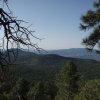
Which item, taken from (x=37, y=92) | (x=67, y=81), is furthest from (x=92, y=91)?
(x=37, y=92)

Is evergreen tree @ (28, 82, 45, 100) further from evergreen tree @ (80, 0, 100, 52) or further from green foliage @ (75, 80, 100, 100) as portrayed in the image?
evergreen tree @ (80, 0, 100, 52)

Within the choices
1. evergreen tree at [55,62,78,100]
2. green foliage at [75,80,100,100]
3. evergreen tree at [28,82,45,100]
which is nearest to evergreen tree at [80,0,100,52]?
green foliage at [75,80,100,100]

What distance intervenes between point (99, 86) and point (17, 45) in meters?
19.3

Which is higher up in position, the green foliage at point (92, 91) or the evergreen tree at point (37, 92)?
the green foliage at point (92, 91)

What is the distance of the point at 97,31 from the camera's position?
56.0 feet

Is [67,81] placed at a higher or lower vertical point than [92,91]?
lower

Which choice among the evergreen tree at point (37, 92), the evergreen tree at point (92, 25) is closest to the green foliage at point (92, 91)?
the evergreen tree at point (92, 25)

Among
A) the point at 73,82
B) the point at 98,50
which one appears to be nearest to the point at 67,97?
the point at 73,82

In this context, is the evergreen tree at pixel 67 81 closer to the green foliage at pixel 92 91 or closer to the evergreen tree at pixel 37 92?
the evergreen tree at pixel 37 92

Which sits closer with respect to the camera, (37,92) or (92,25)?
(92,25)

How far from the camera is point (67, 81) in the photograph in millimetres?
52875

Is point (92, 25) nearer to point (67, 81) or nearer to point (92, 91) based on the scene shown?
point (92, 91)

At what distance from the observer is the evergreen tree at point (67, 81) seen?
167ft

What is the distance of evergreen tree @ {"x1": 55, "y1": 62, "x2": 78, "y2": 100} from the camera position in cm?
5081
